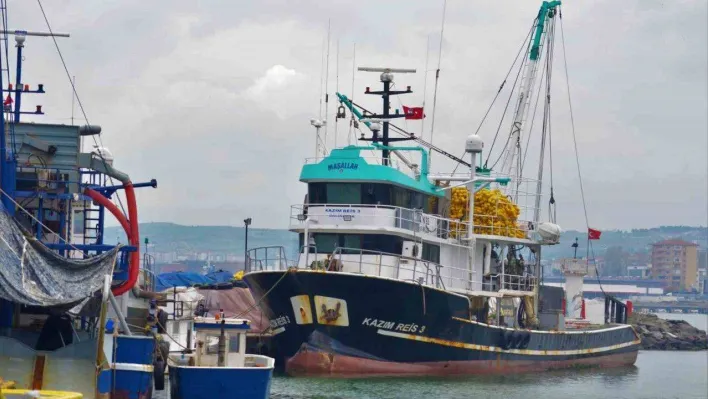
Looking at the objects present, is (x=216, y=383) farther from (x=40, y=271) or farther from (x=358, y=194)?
(x=358, y=194)

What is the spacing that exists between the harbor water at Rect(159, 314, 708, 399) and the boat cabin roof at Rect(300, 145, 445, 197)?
6.60 meters

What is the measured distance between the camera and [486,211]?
49.0m

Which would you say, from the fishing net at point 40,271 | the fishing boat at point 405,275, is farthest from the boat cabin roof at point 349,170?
the fishing net at point 40,271

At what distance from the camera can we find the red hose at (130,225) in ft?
100

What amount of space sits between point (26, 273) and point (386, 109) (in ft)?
73.8

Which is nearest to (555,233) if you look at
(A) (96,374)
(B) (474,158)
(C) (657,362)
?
(B) (474,158)

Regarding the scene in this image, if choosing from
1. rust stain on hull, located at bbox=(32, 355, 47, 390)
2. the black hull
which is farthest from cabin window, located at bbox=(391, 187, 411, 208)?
rust stain on hull, located at bbox=(32, 355, 47, 390)

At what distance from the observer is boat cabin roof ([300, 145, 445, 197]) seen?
43.8 m

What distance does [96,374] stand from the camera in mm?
27438

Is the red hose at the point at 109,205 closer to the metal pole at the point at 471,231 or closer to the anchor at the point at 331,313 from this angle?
the anchor at the point at 331,313

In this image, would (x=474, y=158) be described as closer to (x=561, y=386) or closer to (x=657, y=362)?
(x=561, y=386)

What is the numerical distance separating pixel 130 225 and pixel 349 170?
1339cm

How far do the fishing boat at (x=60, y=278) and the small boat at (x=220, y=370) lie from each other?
1.01m

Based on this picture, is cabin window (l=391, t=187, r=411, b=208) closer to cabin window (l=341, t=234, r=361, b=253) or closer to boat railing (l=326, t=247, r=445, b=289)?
cabin window (l=341, t=234, r=361, b=253)
